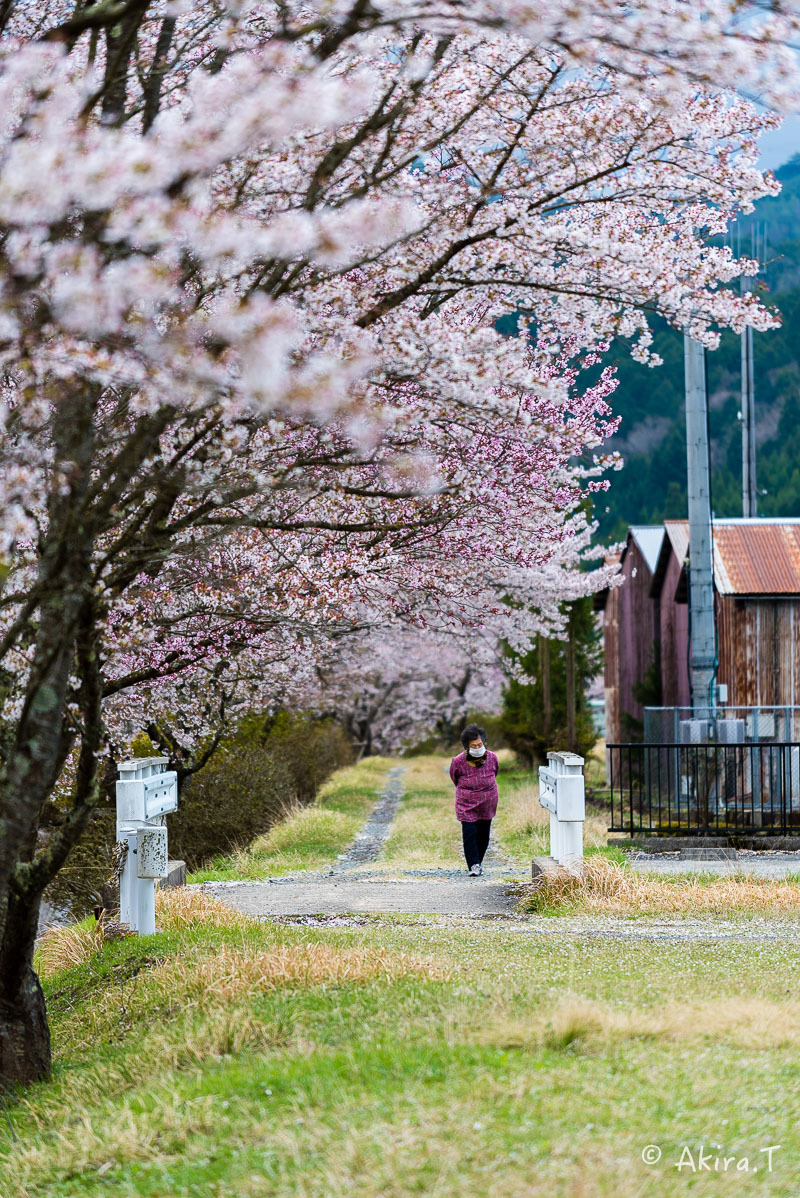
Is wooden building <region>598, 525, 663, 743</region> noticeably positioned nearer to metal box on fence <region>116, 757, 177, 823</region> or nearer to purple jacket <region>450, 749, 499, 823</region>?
purple jacket <region>450, 749, 499, 823</region>

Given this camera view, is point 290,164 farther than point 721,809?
No

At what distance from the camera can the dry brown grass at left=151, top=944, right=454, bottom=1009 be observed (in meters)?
6.34

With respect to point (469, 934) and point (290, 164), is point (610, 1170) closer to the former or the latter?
point (290, 164)

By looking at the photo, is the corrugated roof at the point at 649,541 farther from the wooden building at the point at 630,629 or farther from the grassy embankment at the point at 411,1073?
the grassy embankment at the point at 411,1073

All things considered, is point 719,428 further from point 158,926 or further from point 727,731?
point 158,926

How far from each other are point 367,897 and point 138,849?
3059 mm

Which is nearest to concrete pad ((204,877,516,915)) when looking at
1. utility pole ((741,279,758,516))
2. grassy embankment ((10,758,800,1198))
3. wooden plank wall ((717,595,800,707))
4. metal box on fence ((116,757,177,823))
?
metal box on fence ((116,757,177,823))

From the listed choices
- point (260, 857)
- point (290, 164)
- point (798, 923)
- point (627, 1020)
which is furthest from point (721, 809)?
point (290, 164)

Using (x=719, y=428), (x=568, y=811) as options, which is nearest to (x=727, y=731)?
(x=568, y=811)

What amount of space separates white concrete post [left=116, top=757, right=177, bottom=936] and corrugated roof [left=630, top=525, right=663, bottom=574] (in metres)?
20.4

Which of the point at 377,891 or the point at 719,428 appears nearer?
the point at 377,891

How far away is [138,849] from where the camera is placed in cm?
868

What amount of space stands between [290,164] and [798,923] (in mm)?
6571

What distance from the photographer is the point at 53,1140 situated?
16.3 ft
